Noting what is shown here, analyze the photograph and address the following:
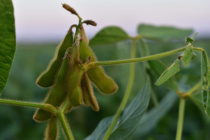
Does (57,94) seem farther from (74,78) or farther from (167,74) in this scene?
(167,74)

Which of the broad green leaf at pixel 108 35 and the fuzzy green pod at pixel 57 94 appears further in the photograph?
the broad green leaf at pixel 108 35

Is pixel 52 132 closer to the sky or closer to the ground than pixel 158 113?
closer to the sky

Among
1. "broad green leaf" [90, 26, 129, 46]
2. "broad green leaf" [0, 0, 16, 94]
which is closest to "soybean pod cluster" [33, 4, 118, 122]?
"broad green leaf" [0, 0, 16, 94]

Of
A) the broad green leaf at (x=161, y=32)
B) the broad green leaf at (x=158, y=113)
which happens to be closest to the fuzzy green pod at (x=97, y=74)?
the broad green leaf at (x=161, y=32)

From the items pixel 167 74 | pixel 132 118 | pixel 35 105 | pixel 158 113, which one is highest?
pixel 167 74

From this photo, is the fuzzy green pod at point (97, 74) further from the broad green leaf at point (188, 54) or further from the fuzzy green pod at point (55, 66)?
the broad green leaf at point (188, 54)

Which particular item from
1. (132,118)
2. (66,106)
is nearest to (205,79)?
(132,118)

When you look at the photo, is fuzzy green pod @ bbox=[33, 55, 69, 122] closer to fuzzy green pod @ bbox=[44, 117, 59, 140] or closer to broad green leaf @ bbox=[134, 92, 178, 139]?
fuzzy green pod @ bbox=[44, 117, 59, 140]
